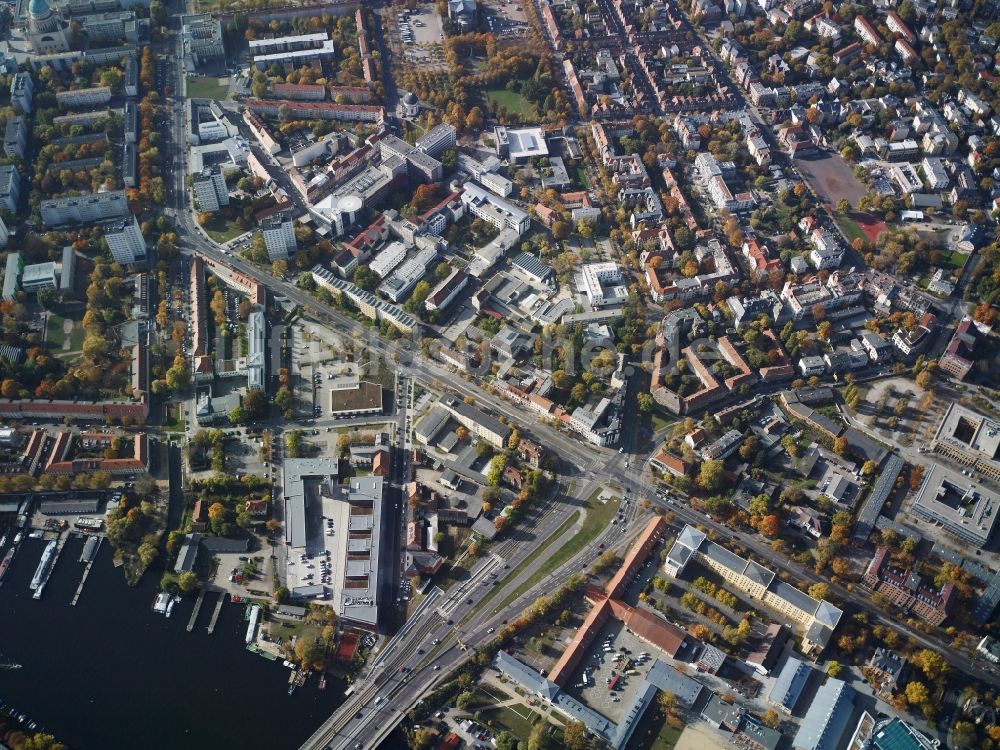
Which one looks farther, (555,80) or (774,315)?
(555,80)

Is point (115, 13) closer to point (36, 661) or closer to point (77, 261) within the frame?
point (77, 261)

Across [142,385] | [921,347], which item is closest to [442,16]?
[142,385]

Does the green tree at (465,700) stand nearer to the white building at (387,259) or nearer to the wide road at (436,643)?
the wide road at (436,643)

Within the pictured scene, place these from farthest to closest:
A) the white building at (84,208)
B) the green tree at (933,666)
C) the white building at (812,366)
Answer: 1. the white building at (84,208)
2. the white building at (812,366)
3. the green tree at (933,666)

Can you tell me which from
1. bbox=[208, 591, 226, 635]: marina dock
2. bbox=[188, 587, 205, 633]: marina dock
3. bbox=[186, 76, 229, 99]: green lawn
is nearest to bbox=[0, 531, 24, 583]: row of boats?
bbox=[188, 587, 205, 633]: marina dock

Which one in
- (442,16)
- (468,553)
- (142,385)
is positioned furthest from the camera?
(442,16)

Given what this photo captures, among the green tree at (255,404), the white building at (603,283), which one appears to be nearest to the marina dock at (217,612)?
the green tree at (255,404)

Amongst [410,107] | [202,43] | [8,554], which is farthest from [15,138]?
[8,554]
